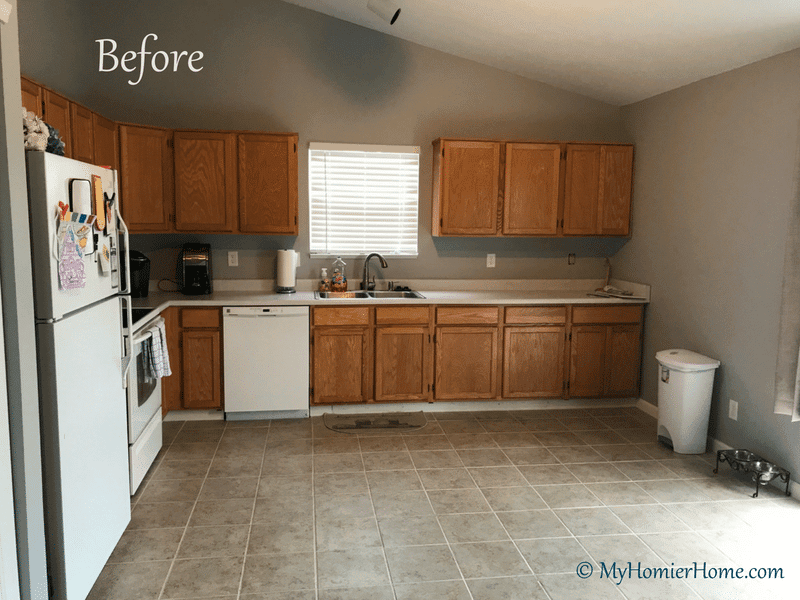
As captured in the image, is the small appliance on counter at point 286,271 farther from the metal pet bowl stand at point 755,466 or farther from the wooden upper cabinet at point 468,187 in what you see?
the metal pet bowl stand at point 755,466

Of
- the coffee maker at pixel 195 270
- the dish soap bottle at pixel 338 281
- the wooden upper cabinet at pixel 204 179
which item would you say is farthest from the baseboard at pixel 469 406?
the wooden upper cabinet at pixel 204 179

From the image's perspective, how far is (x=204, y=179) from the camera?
4.43m

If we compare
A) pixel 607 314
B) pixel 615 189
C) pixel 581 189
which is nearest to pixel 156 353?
pixel 607 314

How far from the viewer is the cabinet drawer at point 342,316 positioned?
173 inches

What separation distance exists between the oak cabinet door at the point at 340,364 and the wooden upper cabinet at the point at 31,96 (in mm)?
2193

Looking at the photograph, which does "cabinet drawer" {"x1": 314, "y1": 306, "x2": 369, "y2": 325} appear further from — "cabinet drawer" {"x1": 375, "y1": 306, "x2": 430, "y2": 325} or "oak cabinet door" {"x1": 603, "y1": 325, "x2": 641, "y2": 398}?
"oak cabinet door" {"x1": 603, "y1": 325, "x2": 641, "y2": 398}

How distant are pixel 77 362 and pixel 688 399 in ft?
11.3

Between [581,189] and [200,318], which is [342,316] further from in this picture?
[581,189]

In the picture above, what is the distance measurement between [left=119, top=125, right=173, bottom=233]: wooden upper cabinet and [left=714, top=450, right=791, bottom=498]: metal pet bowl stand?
402 centimetres

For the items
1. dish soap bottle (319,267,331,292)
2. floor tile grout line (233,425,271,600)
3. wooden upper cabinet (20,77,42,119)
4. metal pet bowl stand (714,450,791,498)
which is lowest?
floor tile grout line (233,425,271,600)

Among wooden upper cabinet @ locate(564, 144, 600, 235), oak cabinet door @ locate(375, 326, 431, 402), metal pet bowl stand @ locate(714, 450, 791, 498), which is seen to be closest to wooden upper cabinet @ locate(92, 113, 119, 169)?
oak cabinet door @ locate(375, 326, 431, 402)

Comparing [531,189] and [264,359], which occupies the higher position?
[531,189]

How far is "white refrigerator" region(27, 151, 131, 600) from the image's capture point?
6.36 ft

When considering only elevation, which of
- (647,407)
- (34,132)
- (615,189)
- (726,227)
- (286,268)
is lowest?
(647,407)
